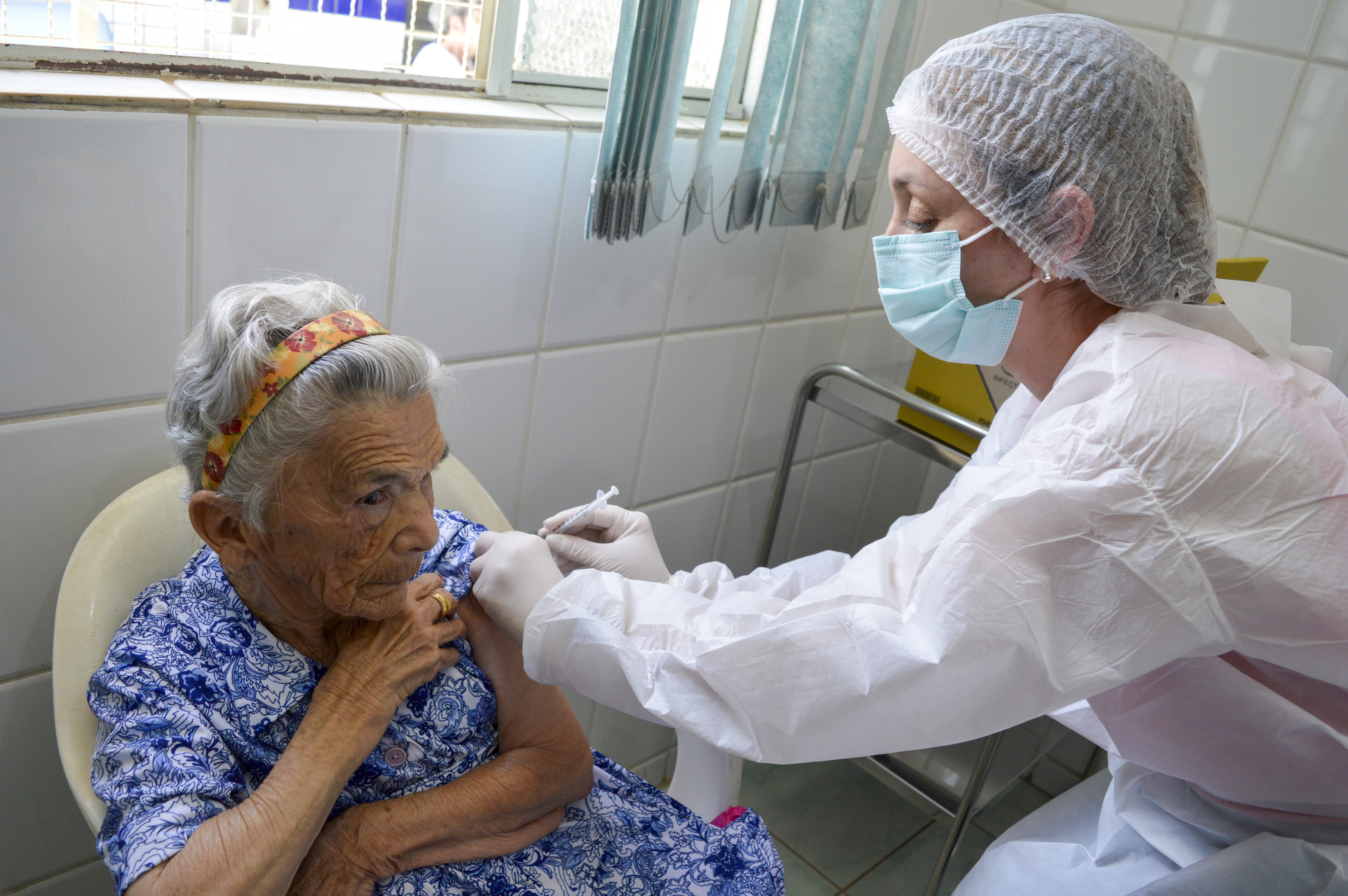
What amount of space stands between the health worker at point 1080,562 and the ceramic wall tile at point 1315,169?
1.08 m

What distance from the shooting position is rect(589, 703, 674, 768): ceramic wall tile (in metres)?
2.11

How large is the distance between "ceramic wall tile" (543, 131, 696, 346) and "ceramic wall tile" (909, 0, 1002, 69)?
690mm

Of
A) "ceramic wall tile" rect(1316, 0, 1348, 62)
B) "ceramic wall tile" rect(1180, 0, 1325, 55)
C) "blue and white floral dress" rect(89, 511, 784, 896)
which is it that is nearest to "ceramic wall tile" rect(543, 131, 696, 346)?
"blue and white floral dress" rect(89, 511, 784, 896)

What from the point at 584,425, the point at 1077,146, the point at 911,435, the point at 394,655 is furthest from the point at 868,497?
the point at 394,655

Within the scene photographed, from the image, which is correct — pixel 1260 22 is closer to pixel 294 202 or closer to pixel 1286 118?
pixel 1286 118

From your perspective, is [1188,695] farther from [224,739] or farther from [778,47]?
[778,47]

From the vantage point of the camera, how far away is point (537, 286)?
5.15 ft

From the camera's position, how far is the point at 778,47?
1635 millimetres

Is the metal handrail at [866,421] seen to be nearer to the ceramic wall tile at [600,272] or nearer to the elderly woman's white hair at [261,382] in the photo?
the ceramic wall tile at [600,272]

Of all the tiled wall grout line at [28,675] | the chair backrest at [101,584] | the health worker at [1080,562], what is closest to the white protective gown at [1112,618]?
the health worker at [1080,562]

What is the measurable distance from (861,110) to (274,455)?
127cm

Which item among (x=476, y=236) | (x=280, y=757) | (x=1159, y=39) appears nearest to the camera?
(x=280, y=757)

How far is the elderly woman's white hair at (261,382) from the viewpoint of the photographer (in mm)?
989

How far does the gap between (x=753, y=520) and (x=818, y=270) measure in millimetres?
606
